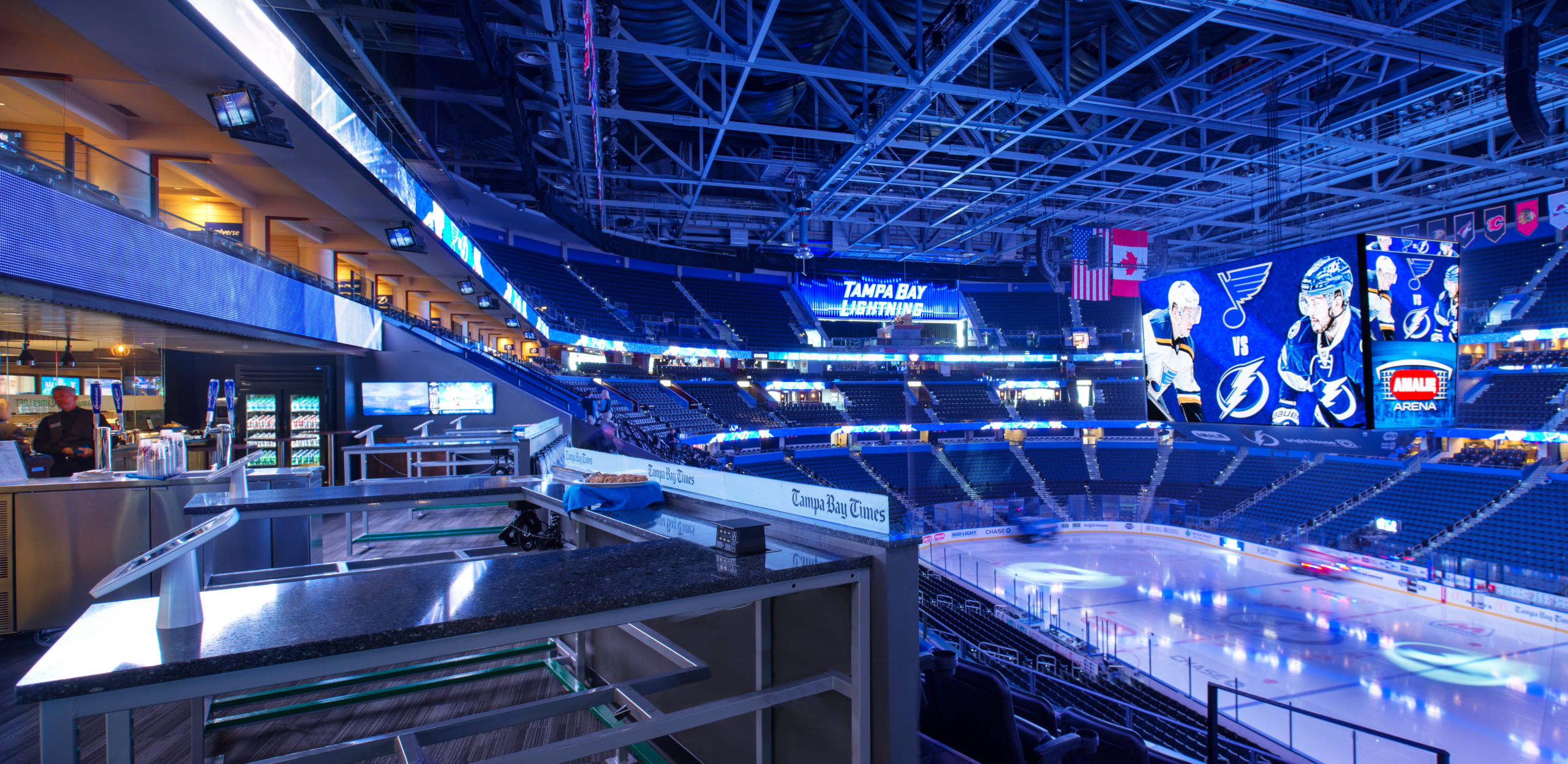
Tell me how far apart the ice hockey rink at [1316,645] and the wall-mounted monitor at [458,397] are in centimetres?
1328

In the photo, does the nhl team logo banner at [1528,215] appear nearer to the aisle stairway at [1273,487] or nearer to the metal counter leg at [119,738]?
the aisle stairway at [1273,487]

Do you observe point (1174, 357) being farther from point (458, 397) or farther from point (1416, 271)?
point (458, 397)

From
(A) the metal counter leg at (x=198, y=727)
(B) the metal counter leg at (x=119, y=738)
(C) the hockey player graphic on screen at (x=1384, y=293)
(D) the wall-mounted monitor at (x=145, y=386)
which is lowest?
(A) the metal counter leg at (x=198, y=727)

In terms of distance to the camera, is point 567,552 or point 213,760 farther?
point 213,760

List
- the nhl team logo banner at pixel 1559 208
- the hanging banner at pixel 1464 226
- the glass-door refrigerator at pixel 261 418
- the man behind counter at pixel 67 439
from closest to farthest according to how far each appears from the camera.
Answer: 1. the man behind counter at pixel 67 439
2. the glass-door refrigerator at pixel 261 418
3. the nhl team logo banner at pixel 1559 208
4. the hanging banner at pixel 1464 226

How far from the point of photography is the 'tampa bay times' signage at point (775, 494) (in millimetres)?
2535

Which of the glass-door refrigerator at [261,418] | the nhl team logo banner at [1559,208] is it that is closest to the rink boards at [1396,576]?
the nhl team logo banner at [1559,208]

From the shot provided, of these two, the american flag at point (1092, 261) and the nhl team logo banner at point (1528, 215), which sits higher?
the nhl team logo banner at point (1528, 215)

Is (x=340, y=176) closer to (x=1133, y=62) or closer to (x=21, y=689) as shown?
(x=21, y=689)

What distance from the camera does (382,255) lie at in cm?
1375

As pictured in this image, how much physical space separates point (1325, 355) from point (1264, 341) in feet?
3.10

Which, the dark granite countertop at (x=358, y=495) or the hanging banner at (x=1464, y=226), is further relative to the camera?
the hanging banner at (x=1464, y=226)

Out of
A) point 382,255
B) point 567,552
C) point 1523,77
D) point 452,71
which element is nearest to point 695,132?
point 452,71

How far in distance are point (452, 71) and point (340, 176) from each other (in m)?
5.17
